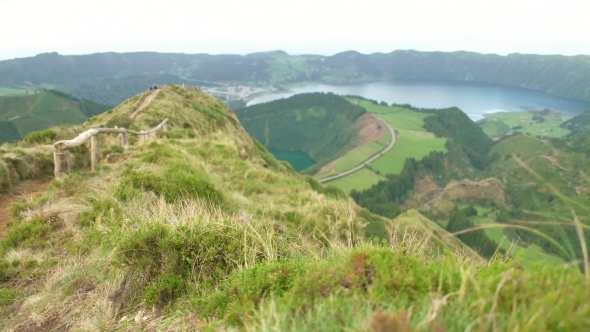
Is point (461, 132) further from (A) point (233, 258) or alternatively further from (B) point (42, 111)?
(A) point (233, 258)

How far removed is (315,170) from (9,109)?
115443 mm

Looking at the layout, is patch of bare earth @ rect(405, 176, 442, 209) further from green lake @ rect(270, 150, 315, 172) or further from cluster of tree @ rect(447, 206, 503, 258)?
green lake @ rect(270, 150, 315, 172)

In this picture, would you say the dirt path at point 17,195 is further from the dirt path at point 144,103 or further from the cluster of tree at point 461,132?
the cluster of tree at point 461,132

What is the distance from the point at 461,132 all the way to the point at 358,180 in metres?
80.9

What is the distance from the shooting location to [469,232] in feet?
218

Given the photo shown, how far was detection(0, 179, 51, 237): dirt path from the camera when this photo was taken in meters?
7.19

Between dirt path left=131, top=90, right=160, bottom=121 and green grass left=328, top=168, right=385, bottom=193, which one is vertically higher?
dirt path left=131, top=90, right=160, bottom=121

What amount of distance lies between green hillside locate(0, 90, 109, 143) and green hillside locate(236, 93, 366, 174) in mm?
73672

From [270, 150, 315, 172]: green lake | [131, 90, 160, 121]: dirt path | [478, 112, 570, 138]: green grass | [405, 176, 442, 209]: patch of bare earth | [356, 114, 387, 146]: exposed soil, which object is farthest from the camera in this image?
[478, 112, 570, 138]: green grass

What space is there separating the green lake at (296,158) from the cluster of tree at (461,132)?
5613 centimetres

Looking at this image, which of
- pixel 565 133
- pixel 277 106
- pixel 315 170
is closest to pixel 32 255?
pixel 315 170

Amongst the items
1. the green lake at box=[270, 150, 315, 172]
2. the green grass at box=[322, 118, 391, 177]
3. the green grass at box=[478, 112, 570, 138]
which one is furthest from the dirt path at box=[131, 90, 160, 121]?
the green grass at box=[478, 112, 570, 138]

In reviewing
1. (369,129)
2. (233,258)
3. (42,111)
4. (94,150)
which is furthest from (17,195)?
(42,111)

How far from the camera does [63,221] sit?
6.35 metres
